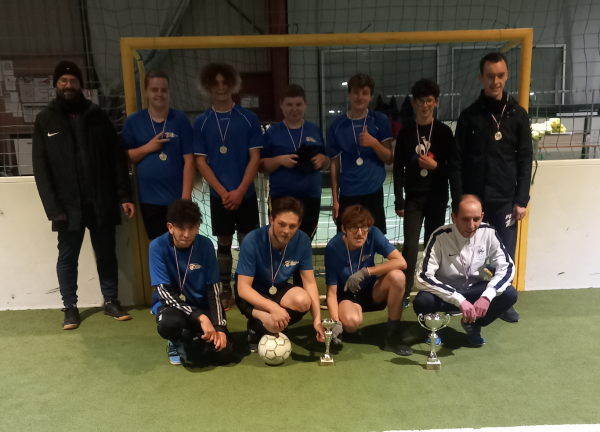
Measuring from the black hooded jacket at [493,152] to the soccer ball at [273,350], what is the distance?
1485mm

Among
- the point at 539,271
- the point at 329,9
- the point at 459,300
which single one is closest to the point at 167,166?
the point at 459,300

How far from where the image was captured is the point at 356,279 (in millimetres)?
2520

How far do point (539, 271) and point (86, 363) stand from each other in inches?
134

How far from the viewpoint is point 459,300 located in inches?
94.7

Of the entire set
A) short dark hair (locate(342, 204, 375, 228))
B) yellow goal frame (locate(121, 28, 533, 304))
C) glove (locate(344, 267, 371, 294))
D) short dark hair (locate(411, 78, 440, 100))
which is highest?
yellow goal frame (locate(121, 28, 533, 304))

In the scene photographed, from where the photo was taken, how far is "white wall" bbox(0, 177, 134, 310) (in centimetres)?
325

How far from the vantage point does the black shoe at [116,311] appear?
3141 millimetres

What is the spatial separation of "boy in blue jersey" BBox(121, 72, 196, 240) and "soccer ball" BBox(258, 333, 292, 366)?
1146 millimetres

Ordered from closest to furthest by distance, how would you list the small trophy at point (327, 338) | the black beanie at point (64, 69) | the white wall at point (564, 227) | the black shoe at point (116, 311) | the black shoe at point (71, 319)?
the small trophy at point (327, 338)
the black beanie at point (64, 69)
the black shoe at point (71, 319)
the black shoe at point (116, 311)
the white wall at point (564, 227)

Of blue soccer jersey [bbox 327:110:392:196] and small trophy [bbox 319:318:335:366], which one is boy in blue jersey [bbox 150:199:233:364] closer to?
small trophy [bbox 319:318:335:366]

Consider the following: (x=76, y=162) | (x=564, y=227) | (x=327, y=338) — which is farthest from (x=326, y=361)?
(x=564, y=227)

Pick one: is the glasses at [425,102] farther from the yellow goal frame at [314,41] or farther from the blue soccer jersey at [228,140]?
the blue soccer jersey at [228,140]

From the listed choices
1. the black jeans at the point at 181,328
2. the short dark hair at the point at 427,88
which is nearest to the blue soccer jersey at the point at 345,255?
the black jeans at the point at 181,328

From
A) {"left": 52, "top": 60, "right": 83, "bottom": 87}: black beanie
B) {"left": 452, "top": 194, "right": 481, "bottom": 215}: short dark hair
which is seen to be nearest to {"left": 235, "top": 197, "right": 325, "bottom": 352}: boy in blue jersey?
{"left": 452, "top": 194, "right": 481, "bottom": 215}: short dark hair
